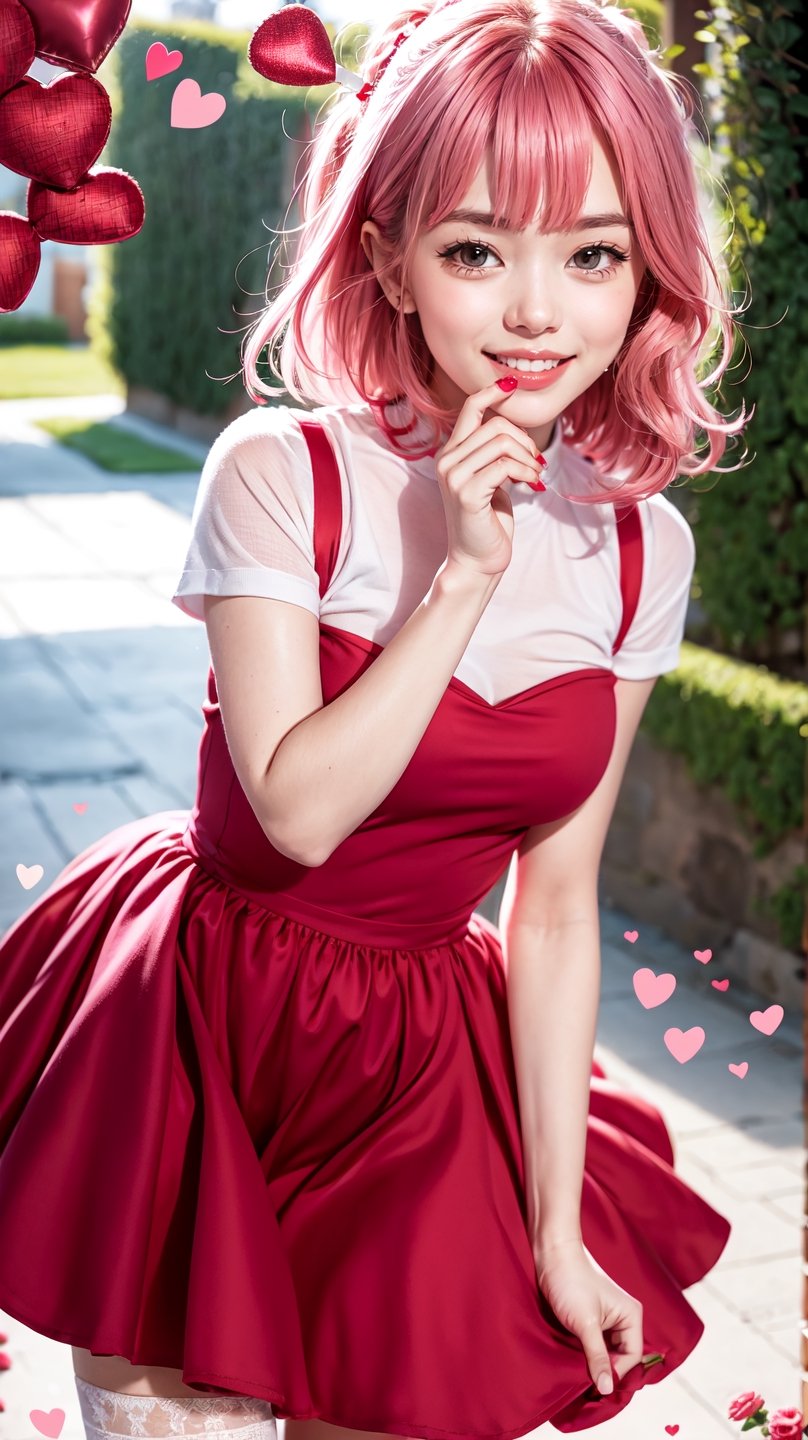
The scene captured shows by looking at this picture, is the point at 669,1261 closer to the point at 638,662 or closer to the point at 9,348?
the point at 638,662

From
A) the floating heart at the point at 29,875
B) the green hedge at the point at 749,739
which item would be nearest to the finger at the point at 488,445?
the floating heart at the point at 29,875

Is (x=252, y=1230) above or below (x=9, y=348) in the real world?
above

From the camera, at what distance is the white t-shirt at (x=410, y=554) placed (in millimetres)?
1326

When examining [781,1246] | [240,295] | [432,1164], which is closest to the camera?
[432,1164]

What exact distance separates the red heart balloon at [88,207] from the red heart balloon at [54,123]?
22 millimetres

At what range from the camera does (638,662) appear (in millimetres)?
1525

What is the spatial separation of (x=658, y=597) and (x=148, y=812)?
3246 mm

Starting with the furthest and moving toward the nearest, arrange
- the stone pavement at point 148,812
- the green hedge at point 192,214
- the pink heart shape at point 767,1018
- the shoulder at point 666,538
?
1. the green hedge at point 192,214
2. the stone pavement at point 148,812
3. the pink heart shape at point 767,1018
4. the shoulder at point 666,538

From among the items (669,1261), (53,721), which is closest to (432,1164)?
(669,1261)

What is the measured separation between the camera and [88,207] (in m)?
1.43

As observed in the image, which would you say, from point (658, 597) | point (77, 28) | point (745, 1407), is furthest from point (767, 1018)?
point (77, 28)

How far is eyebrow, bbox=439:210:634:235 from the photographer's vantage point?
1.26 metres

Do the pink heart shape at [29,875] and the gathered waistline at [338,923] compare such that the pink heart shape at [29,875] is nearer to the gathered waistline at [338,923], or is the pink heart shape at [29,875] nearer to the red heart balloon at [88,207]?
the gathered waistline at [338,923]

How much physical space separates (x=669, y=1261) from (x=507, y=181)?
1009 mm
